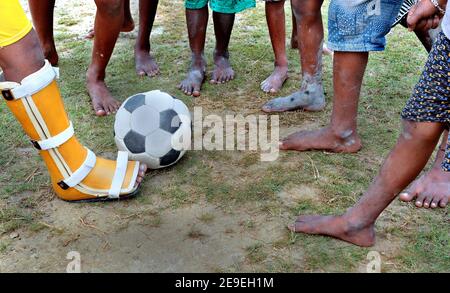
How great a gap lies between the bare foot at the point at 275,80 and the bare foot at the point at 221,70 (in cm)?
29

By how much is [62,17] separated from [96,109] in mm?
2057

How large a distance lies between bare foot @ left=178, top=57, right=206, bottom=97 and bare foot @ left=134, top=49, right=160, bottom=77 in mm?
328

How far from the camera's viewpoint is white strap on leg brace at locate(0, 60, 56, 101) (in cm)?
232

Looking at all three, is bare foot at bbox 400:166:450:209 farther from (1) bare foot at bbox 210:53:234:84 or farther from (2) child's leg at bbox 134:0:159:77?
(2) child's leg at bbox 134:0:159:77

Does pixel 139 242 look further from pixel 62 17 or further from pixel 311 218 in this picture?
pixel 62 17

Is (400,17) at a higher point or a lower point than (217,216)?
higher

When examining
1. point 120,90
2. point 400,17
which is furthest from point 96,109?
point 400,17

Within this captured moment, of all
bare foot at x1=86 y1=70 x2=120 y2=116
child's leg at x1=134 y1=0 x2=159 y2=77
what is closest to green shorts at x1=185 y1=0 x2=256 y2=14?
child's leg at x1=134 y1=0 x2=159 y2=77

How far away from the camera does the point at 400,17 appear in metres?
2.76

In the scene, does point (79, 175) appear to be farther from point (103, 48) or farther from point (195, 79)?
point (195, 79)

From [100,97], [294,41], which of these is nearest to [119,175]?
[100,97]

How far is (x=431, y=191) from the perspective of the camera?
8.46 feet

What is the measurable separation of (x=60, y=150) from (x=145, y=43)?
72.6 inches
